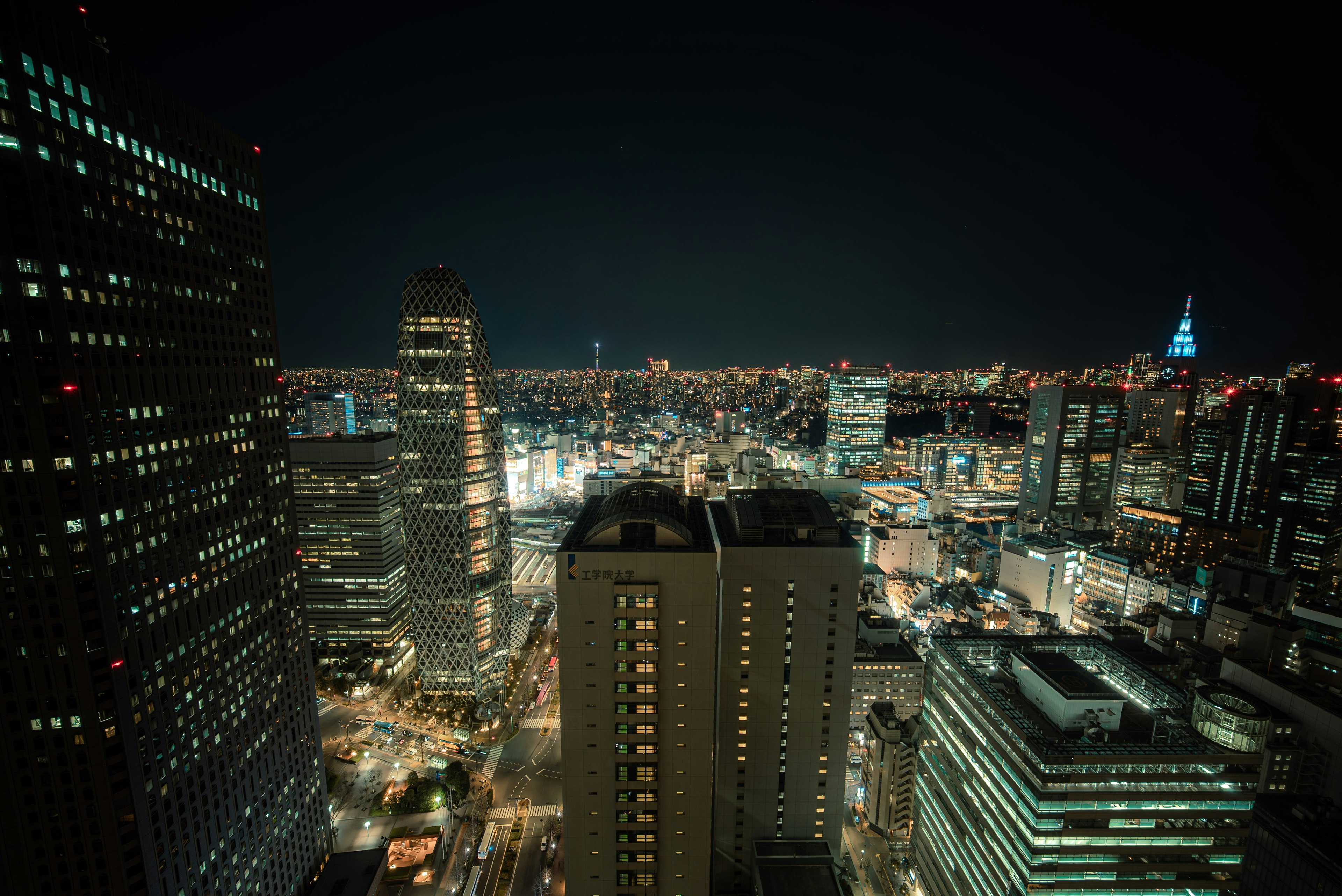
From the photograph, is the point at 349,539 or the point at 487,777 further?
the point at 349,539

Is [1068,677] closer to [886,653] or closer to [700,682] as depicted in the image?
[700,682]

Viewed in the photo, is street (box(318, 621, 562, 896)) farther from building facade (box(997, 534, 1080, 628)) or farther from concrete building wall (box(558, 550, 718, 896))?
building facade (box(997, 534, 1080, 628))

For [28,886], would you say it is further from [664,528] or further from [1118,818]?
[1118,818]

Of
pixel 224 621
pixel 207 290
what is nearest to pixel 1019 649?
pixel 224 621

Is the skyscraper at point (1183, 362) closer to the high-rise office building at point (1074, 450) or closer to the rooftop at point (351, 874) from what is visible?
the high-rise office building at point (1074, 450)

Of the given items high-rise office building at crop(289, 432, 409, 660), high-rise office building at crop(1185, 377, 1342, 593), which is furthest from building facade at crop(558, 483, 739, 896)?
high-rise office building at crop(1185, 377, 1342, 593)

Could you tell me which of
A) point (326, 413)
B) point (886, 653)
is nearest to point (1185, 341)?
point (886, 653)
